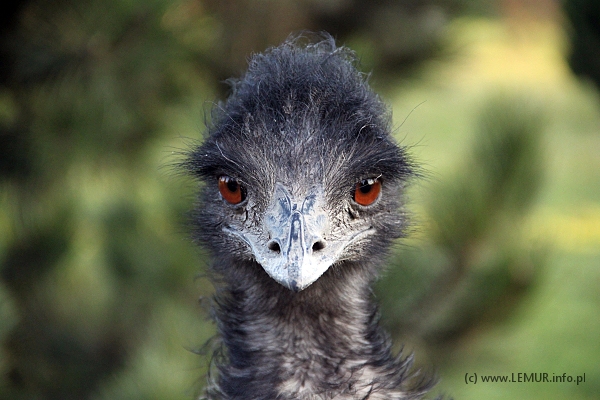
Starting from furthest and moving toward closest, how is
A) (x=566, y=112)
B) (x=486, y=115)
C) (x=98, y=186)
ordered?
(x=566, y=112), (x=98, y=186), (x=486, y=115)

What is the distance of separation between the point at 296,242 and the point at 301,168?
0.78 feet

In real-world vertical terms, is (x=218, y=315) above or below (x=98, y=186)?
below

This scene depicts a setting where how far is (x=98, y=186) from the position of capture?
3896 mm

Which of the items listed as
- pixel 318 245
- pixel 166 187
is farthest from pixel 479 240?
pixel 318 245

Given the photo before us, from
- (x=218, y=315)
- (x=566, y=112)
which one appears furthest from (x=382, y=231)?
(x=566, y=112)

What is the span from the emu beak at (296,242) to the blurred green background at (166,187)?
4.12 feet

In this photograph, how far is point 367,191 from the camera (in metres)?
1.84

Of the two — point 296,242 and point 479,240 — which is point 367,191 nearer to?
point 296,242

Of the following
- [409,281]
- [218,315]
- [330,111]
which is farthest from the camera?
[409,281]

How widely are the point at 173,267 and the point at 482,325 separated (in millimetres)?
1526

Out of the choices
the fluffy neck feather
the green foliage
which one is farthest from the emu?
the green foliage

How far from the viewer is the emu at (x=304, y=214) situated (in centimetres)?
175

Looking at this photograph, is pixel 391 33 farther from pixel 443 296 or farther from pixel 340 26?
pixel 443 296

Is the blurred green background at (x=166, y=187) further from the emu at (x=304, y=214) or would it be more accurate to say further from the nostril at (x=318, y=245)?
the nostril at (x=318, y=245)
